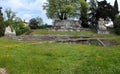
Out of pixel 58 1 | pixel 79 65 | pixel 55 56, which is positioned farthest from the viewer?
pixel 58 1

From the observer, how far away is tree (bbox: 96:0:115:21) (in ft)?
258

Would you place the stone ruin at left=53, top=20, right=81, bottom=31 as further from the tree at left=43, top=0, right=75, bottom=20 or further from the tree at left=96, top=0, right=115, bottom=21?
the tree at left=96, top=0, right=115, bottom=21

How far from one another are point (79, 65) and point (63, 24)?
182ft

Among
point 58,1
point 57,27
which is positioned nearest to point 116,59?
point 57,27

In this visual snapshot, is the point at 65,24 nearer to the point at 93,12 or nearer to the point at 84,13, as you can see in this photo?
the point at 84,13

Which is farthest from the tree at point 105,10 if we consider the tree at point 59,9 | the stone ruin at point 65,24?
the stone ruin at point 65,24

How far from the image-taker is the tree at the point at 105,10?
7856cm

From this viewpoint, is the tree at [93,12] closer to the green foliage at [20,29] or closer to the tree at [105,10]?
the tree at [105,10]

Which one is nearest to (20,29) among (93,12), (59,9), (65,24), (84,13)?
(65,24)

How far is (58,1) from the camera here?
7494cm

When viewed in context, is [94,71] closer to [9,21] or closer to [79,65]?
[79,65]

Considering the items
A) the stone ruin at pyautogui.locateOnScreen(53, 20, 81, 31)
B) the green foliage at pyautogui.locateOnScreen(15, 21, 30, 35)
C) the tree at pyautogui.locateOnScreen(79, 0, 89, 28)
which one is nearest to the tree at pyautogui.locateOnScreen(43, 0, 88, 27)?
the tree at pyautogui.locateOnScreen(79, 0, 89, 28)

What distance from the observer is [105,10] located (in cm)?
7856

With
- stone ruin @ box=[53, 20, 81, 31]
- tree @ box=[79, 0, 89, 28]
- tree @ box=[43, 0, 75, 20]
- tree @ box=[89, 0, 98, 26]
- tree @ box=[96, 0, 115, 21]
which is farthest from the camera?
tree @ box=[89, 0, 98, 26]
